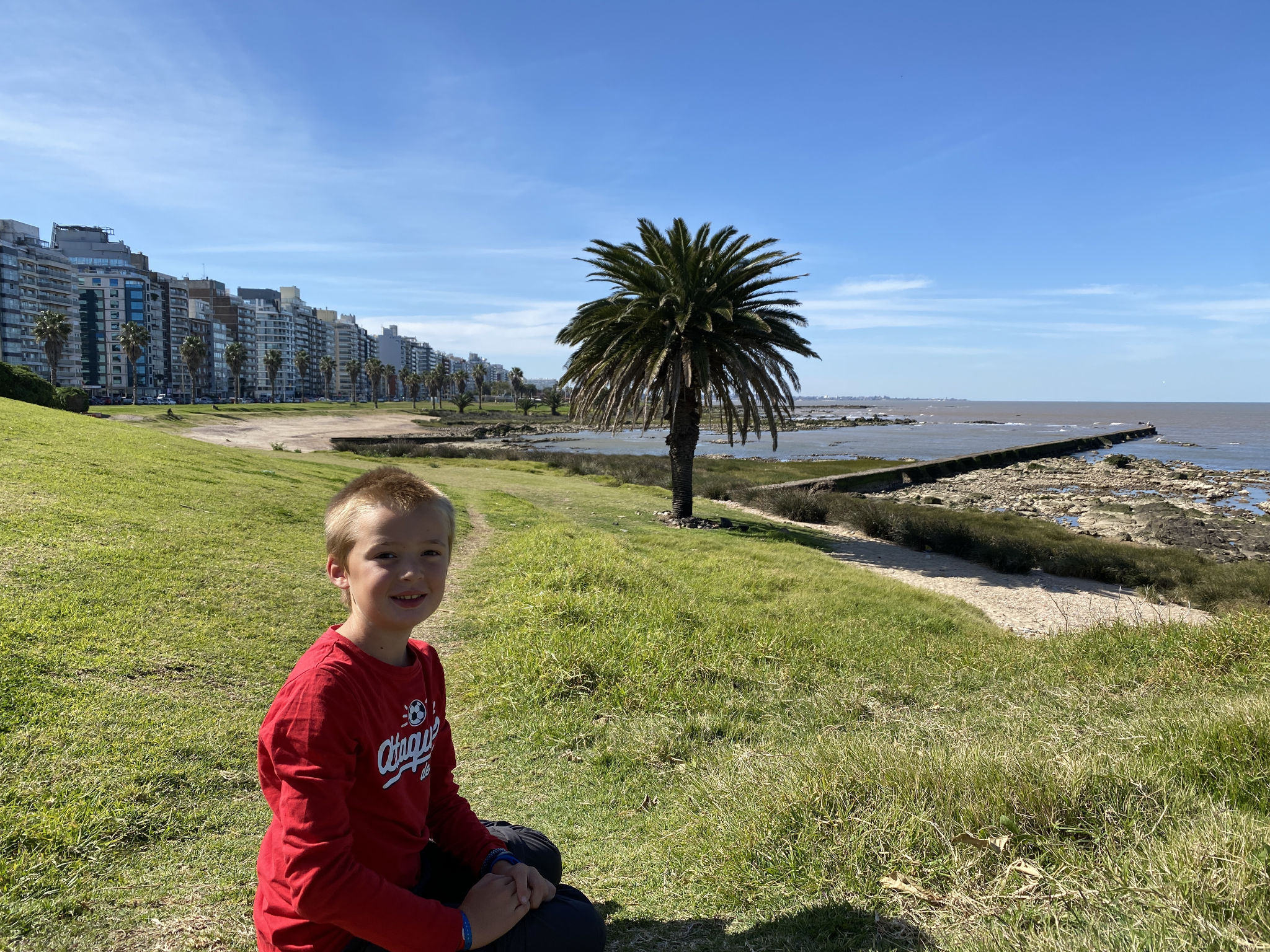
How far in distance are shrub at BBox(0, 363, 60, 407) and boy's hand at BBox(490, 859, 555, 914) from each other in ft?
84.3

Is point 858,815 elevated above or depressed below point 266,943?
below

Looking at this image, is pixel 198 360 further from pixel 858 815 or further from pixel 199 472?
pixel 858 815

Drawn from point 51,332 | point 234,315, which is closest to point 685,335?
point 51,332

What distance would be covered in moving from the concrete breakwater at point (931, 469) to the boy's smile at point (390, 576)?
25.2 meters

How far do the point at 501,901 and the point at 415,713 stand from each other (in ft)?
2.01

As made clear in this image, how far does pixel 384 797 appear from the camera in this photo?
217 centimetres

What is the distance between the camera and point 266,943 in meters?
1.97

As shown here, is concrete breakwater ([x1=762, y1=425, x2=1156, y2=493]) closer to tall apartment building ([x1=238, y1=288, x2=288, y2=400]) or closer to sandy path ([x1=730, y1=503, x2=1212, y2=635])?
sandy path ([x1=730, y1=503, x2=1212, y2=635])

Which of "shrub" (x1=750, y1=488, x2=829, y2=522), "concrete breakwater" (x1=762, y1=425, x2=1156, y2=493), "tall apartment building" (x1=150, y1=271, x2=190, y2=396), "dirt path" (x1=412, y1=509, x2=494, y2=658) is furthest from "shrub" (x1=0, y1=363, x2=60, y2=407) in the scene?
"tall apartment building" (x1=150, y1=271, x2=190, y2=396)

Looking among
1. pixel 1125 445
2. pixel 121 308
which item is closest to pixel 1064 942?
pixel 1125 445

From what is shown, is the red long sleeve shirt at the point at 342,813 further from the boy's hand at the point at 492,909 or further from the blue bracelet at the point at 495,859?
the blue bracelet at the point at 495,859

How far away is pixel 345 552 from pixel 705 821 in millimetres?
2266

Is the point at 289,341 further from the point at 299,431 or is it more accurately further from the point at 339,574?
the point at 339,574

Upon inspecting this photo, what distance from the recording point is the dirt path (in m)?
7.46
